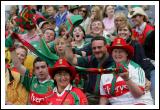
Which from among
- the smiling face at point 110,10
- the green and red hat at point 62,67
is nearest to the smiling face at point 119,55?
the green and red hat at point 62,67

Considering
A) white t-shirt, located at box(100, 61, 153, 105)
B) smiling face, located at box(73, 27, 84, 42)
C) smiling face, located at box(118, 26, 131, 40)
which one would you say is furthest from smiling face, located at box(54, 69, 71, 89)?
smiling face, located at box(73, 27, 84, 42)

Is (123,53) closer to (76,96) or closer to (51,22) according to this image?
(76,96)

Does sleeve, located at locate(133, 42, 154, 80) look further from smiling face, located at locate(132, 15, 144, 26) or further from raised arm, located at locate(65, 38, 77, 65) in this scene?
smiling face, located at locate(132, 15, 144, 26)

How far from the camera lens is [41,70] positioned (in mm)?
6480

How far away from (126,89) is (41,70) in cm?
117

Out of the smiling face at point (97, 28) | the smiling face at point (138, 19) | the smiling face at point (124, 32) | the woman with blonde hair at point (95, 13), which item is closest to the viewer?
the smiling face at point (124, 32)

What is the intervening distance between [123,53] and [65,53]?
36.3 inches

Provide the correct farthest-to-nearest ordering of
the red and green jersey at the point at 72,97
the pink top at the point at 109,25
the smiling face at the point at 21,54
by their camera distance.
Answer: the pink top at the point at 109,25 → the smiling face at the point at 21,54 → the red and green jersey at the point at 72,97

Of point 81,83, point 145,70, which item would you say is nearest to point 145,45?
point 145,70

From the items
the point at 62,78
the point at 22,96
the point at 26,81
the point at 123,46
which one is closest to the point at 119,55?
the point at 123,46

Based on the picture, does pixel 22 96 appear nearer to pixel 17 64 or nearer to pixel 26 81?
pixel 26 81

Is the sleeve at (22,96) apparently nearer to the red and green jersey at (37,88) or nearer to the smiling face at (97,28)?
the red and green jersey at (37,88)

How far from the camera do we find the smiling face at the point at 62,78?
608 centimetres

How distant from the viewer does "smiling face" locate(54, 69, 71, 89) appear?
19.9ft
